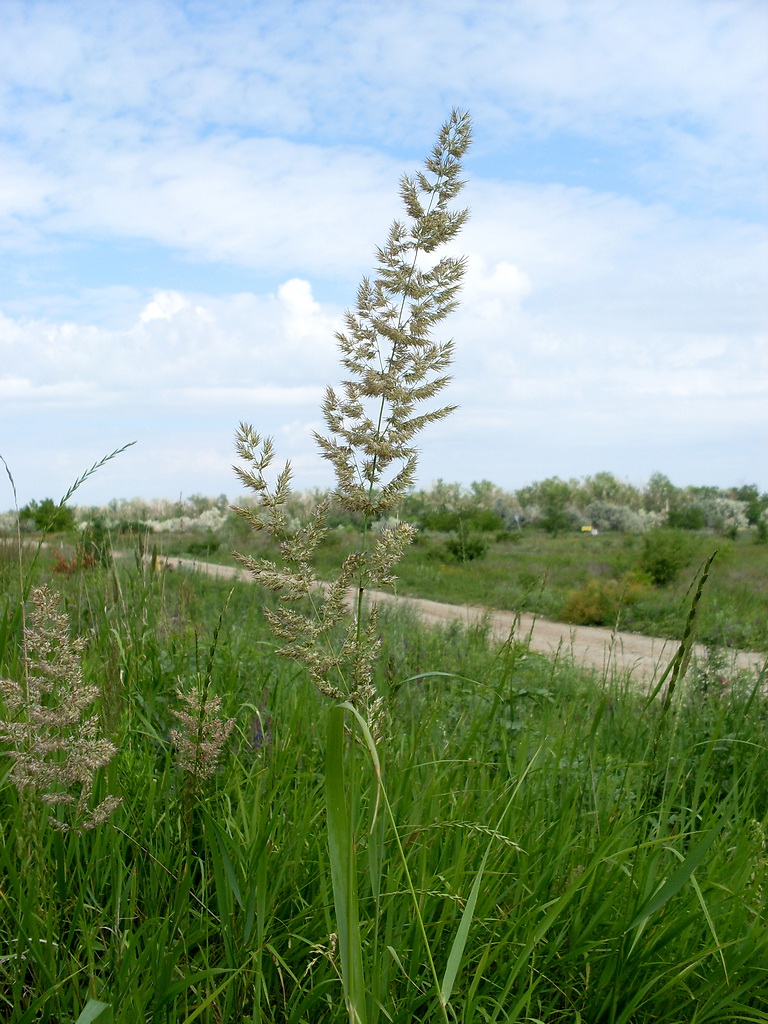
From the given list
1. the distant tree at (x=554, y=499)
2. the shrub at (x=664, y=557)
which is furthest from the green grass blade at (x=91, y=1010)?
the distant tree at (x=554, y=499)

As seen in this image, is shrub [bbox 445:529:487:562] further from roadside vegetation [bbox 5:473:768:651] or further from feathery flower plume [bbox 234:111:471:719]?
feathery flower plume [bbox 234:111:471:719]

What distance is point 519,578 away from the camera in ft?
64.1

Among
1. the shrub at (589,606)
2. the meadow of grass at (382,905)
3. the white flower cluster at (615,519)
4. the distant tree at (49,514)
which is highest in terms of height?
the white flower cluster at (615,519)

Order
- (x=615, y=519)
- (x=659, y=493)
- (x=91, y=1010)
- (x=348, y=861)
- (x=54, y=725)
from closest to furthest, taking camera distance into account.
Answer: (x=348, y=861) → (x=91, y=1010) → (x=54, y=725) → (x=615, y=519) → (x=659, y=493)

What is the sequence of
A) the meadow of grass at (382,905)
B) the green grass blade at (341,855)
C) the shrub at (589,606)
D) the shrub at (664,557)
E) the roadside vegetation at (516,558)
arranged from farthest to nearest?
the shrub at (664,557) < the shrub at (589,606) < the roadside vegetation at (516,558) < the meadow of grass at (382,905) < the green grass blade at (341,855)

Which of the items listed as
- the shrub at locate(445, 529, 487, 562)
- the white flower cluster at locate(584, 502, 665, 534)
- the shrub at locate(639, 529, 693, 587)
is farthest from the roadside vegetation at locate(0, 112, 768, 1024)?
the white flower cluster at locate(584, 502, 665, 534)

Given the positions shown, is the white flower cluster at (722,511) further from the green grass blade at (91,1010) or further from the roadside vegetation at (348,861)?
the green grass blade at (91,1010)

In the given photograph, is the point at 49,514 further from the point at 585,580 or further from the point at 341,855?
the point at 585,580

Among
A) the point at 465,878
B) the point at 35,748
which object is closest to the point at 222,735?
the point at 35,748

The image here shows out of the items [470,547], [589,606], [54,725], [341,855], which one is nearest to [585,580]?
[470,547]

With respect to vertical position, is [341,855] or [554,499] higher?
[554,499]

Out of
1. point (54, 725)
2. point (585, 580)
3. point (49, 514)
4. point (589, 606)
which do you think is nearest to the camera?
point (54, 725)

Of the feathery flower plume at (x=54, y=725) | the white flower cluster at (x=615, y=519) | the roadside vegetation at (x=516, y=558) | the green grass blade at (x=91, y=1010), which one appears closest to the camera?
the green grass blade at (x=91, y=1010)

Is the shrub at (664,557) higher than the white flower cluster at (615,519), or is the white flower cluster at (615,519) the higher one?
the white flower cluster at (615,519)
